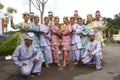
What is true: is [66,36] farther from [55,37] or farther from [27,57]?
[27,57]

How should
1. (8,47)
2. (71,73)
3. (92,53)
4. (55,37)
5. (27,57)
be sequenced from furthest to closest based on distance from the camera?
(8,47)
(55,37)
(92,53)
(71,73)
(27,57)

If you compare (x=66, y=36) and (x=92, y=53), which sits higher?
(x=66, y=36)

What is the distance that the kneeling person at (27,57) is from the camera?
28.7ft

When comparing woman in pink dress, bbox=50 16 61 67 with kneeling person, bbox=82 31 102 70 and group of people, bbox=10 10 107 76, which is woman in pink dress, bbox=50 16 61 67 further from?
kneeling person, bbox=82 31 102 70

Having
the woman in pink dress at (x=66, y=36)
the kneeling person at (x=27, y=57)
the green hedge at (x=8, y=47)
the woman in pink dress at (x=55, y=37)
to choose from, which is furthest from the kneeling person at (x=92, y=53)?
the green hedge at (x=8, y=47)

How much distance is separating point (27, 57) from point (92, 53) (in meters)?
2.24

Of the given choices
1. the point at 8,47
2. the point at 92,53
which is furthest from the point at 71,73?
the point at 8,47

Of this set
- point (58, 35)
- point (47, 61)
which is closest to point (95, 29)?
point (58, 35)

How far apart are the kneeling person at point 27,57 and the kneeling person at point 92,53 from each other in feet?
6.26

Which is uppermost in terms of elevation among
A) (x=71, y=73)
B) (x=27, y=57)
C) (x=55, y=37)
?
(x=55, y=37)

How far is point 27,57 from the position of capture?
8891 millimetres

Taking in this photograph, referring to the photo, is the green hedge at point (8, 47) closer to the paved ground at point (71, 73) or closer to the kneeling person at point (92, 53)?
the paved ground at point (71, 73)

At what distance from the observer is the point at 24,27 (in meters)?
9.47

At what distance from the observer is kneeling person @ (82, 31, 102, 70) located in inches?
392
